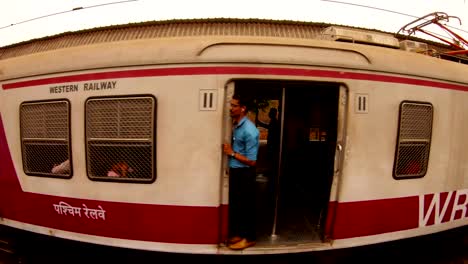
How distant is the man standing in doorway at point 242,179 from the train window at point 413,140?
67.3 inches

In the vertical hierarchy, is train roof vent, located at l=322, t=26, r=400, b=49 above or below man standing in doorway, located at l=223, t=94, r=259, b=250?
above

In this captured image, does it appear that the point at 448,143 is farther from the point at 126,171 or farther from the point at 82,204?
the point at 82,204

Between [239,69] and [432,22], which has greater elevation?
[432,22]

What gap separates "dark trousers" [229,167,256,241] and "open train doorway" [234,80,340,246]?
254mm

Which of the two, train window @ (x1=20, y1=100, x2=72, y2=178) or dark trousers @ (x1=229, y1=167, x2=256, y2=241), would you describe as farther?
train window @ (x1=20, y1=100, x2=72, y2=178)

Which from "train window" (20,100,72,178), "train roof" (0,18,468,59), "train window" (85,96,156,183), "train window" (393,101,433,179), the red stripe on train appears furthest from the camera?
"train roof" (0,18,468,59)

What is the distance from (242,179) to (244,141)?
41 cm

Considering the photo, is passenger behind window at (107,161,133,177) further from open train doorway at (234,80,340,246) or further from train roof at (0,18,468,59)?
train roof at (0,18,468,59)

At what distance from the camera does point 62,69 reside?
3.38 meters

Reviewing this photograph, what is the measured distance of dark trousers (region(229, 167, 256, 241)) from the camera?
10.8 feet

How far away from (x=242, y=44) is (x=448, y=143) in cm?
292

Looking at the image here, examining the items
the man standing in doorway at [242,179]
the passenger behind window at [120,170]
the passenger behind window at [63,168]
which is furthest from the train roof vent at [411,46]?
the passenger behind window at [63,168]

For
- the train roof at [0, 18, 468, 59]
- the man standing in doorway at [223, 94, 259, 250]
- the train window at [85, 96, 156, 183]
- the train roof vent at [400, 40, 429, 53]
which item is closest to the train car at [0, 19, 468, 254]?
the train window at [85, 96, 156, 183]

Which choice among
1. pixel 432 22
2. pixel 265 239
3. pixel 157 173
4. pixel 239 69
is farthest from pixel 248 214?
pixel 432 22
